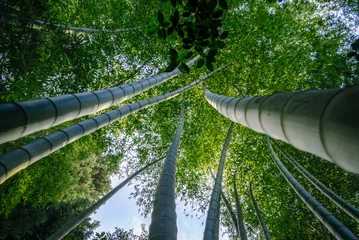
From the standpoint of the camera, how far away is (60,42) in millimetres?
4535

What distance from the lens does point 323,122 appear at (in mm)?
849

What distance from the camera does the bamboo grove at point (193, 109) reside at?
164 cm

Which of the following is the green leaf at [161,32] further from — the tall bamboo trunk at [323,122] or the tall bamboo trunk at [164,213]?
the tall bamboo trunk at [164,213]

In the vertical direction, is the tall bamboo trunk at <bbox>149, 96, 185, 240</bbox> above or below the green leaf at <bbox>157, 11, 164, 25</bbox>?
below

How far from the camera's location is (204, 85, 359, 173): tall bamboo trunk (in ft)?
2.40

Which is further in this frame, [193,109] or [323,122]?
[193,109]

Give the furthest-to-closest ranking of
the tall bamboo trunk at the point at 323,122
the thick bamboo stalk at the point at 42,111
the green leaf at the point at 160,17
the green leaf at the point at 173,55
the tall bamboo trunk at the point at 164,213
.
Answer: the green leaf at the point at 173,55 < the green leaf at the point at 160,17 < the tall bamboo trunk at the point at 164,213 < the thick bamboo stalk at the point at 42,111 < the tall bamboo trunk at the point at 323,122

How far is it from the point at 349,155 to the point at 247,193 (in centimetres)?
992

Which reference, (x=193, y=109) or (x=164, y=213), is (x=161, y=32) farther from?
(x=193, y=109)

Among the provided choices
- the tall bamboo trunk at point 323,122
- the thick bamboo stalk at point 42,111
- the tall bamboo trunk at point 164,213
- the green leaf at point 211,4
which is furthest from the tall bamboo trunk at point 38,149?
the tall bamboo trunk at point 323,122

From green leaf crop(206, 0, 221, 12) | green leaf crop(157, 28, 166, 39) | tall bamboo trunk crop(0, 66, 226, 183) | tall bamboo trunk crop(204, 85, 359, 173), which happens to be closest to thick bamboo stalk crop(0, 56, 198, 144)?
tall bamboo trunk crop(0, 66, 226, 183)

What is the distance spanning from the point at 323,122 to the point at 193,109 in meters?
9.65

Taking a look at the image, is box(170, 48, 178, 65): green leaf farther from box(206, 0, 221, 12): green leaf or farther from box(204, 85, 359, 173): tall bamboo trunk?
box(204, 85, 359, 173): tall bamboo trunk

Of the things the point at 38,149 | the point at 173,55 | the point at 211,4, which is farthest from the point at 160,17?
the point at 38,149
